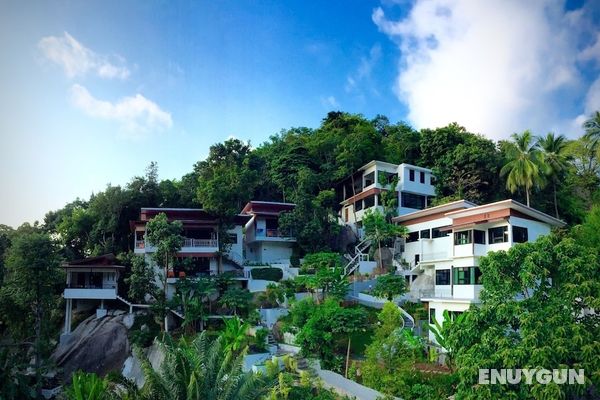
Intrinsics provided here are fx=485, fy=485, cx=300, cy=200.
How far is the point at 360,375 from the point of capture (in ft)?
63.6

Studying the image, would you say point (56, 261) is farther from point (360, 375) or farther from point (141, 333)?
point (360, 375)

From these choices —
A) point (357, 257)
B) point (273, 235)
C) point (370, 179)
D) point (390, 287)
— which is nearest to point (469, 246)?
point (390, 287)

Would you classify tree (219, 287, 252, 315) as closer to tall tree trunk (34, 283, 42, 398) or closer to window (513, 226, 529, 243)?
tall tree trunk (34, 283, 42, 398)

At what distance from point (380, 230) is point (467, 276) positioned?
8.67 metres

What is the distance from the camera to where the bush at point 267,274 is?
3094cm

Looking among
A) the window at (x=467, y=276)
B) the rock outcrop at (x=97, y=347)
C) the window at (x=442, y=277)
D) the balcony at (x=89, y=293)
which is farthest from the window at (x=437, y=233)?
the balcony at (x=89, y=293)

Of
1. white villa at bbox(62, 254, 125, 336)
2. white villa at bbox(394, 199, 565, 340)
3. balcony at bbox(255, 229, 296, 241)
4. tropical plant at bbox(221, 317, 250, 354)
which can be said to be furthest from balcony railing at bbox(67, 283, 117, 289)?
white villa at bbox(394, 199, 565, 340)

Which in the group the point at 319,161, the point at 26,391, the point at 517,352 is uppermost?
the point at 319,161

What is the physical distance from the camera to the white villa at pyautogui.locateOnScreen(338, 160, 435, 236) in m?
37.1

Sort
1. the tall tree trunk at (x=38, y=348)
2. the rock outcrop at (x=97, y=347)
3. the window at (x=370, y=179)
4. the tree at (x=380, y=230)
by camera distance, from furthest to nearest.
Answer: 1. the window at (x=370, y=179)
2. the tree at (x=380, y=230)
3. the rock outcrop at (x=97, y=347)
4. the tall tree trunk at (x=38, y=348)

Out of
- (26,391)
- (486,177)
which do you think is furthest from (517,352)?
(486,177)

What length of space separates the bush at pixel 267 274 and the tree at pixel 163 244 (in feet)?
19.0

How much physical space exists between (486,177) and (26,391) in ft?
104

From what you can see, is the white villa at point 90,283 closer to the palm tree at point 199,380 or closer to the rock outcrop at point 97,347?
the rock outcrop at point 97,347
